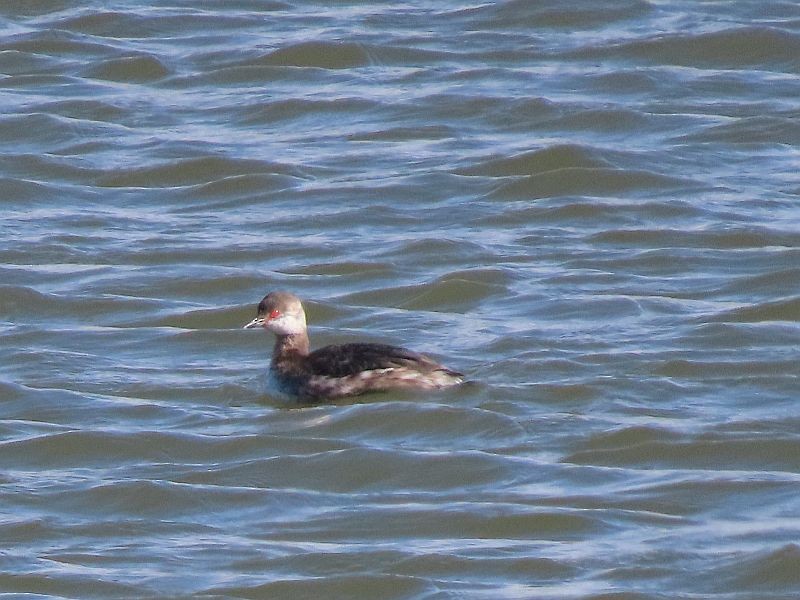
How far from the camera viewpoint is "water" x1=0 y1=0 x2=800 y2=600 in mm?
8305

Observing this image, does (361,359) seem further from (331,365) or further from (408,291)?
(408,291)

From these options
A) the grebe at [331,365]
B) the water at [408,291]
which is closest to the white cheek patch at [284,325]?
the grebe at [331,365]

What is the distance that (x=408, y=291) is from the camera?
1191 centimetres

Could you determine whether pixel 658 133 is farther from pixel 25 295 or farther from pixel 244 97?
pixel 25 295

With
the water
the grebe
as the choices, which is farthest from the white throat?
the water

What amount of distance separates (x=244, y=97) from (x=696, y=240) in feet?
15.0

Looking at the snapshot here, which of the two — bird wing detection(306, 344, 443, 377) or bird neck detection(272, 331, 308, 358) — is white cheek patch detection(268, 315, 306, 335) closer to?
bird neck detection(272, 331, 308, 358)

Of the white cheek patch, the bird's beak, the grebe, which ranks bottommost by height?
the grebe

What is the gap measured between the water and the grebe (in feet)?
0.38

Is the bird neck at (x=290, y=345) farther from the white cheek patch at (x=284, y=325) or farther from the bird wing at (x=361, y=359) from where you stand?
the bird wing at (x=361, y=359)

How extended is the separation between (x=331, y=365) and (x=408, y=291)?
5.20ft

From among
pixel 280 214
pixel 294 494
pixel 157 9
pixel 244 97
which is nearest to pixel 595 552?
pixel 294 494

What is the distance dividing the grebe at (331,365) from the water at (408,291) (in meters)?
0.12

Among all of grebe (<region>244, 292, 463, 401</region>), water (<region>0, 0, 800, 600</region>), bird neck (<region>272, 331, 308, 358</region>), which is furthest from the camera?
bird neck (<region>272, 331, 308, 358</region>)
